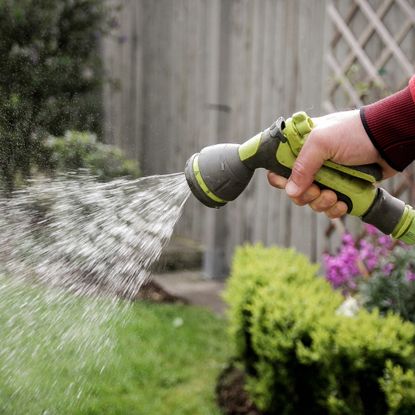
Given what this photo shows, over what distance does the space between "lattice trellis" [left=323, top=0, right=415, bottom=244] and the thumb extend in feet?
6.26

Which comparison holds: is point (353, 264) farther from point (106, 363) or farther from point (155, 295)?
point (155, 295)

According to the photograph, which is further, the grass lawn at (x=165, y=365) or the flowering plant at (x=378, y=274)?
the grass lawn at (x=165, y=365)

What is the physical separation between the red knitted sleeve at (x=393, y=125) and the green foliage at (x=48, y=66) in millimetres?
3070

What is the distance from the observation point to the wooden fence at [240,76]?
388cm

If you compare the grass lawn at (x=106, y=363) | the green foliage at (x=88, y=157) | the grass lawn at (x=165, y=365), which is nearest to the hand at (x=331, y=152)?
the grass lawn at (x=106, y=363)

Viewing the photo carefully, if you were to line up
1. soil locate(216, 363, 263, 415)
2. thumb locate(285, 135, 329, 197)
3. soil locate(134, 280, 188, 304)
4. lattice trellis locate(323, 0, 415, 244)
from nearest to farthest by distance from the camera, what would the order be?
1. thumb locate(285, 135, 329, 197)
2. soil locate(216, 363, 263, 415)
3. lattice trellis locate(323, 0, 415, 244)
4. soil locate(134, 280, 188, 304)

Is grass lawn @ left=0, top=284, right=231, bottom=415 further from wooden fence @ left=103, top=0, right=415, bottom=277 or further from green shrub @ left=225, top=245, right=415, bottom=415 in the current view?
wooden fence @ left=103, top=0, right=415, bottom=277

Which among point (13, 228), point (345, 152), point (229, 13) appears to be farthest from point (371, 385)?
point (229, 13)

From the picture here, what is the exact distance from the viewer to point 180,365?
3.58 meters

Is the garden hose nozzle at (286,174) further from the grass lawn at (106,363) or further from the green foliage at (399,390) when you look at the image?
the grass lawn at (106,363)

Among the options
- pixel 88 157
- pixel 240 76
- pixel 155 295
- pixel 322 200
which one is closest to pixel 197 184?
pixel 322 200

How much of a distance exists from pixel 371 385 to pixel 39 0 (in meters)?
4.58

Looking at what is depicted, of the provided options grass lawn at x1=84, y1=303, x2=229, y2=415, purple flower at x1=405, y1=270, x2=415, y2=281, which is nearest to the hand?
purple flower at x1=405, y1=270, x2=415, y2=281

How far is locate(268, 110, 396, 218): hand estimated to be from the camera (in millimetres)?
1715
